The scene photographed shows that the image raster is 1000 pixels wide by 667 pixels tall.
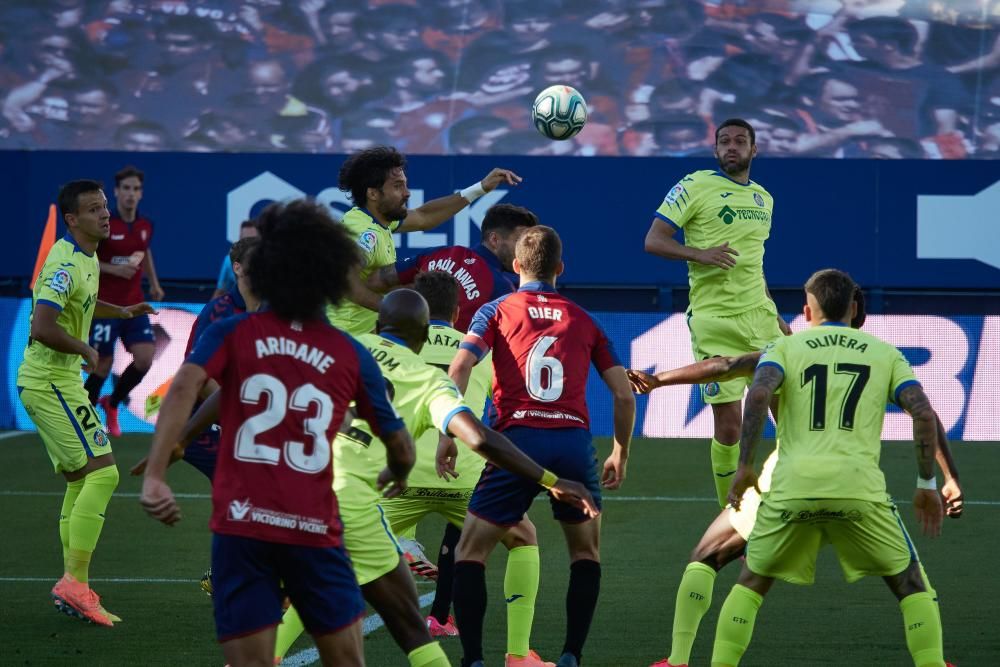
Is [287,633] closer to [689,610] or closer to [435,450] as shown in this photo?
[435,450]

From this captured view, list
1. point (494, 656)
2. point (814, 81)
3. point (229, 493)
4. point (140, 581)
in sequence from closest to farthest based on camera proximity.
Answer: point (229, 493), point (494, 656), point (140, 581), point (814, 81)

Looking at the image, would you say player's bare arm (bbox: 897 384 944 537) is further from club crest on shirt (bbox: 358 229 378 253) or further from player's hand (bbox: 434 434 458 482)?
club crest on shirt (bbox: 358 229 378 253)

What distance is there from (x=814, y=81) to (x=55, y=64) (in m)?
Result: 10.4

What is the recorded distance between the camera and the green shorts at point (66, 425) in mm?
7656

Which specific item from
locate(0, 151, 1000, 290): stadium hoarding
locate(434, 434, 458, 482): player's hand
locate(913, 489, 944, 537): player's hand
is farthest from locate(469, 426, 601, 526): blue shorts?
locate(0, 151, 1000, 290): stadium hoarding

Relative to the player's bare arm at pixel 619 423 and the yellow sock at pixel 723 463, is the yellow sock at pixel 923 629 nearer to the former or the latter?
the player's bare arm at pixel 619 423

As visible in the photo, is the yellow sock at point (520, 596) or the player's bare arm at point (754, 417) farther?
the yellow sock at point (520, 596)

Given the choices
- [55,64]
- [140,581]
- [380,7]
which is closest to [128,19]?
[55,64]

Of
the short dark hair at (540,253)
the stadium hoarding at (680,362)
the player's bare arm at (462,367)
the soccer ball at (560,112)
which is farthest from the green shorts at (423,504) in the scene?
the stadium hoarding at (680,362)

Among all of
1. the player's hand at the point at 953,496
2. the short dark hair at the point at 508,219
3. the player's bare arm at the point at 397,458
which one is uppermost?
the short dark hair at the point at 508,219

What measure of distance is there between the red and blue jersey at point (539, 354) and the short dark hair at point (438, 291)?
212mm

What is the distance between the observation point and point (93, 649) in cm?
664

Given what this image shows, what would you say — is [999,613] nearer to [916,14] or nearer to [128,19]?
[916,14]

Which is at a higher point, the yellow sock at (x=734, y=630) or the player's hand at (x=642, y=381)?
the player's hand at (x=642, y=381)
